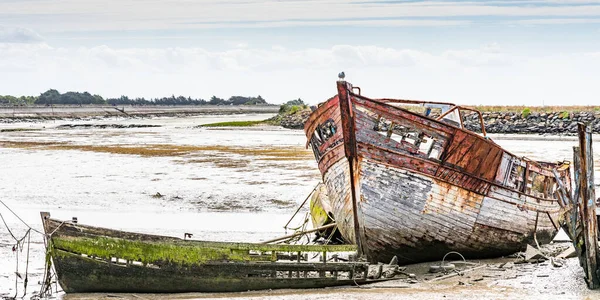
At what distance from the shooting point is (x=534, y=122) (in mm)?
57000

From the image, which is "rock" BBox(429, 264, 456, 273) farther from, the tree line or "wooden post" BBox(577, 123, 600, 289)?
the tree line

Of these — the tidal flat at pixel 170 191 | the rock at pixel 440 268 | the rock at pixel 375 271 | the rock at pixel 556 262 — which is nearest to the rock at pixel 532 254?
the rock at pixel 556 262

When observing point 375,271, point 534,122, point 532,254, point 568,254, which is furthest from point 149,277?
point 534,122

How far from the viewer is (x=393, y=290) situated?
11.9 metres

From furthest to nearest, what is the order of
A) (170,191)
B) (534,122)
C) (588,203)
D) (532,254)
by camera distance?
1. (534,122)
2. (170,191)
3. (532,254)
4. (588,203)

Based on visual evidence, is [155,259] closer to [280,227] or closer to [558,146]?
[280,227]

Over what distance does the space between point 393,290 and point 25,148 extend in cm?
3298

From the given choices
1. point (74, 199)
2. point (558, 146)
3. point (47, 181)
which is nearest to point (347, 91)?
point (74, 199)

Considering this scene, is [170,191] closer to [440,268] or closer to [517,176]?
[517,176]

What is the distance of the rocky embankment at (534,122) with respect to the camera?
54.1 metres

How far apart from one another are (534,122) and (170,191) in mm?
39173

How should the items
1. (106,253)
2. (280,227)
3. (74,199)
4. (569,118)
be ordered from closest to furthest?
(106,253) < (280,227) < (74,199) < (569,118)

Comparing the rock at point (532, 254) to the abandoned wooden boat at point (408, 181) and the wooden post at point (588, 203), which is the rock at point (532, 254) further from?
the wooden post at point (588, 203)

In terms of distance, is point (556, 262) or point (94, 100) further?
point (94, 100)
